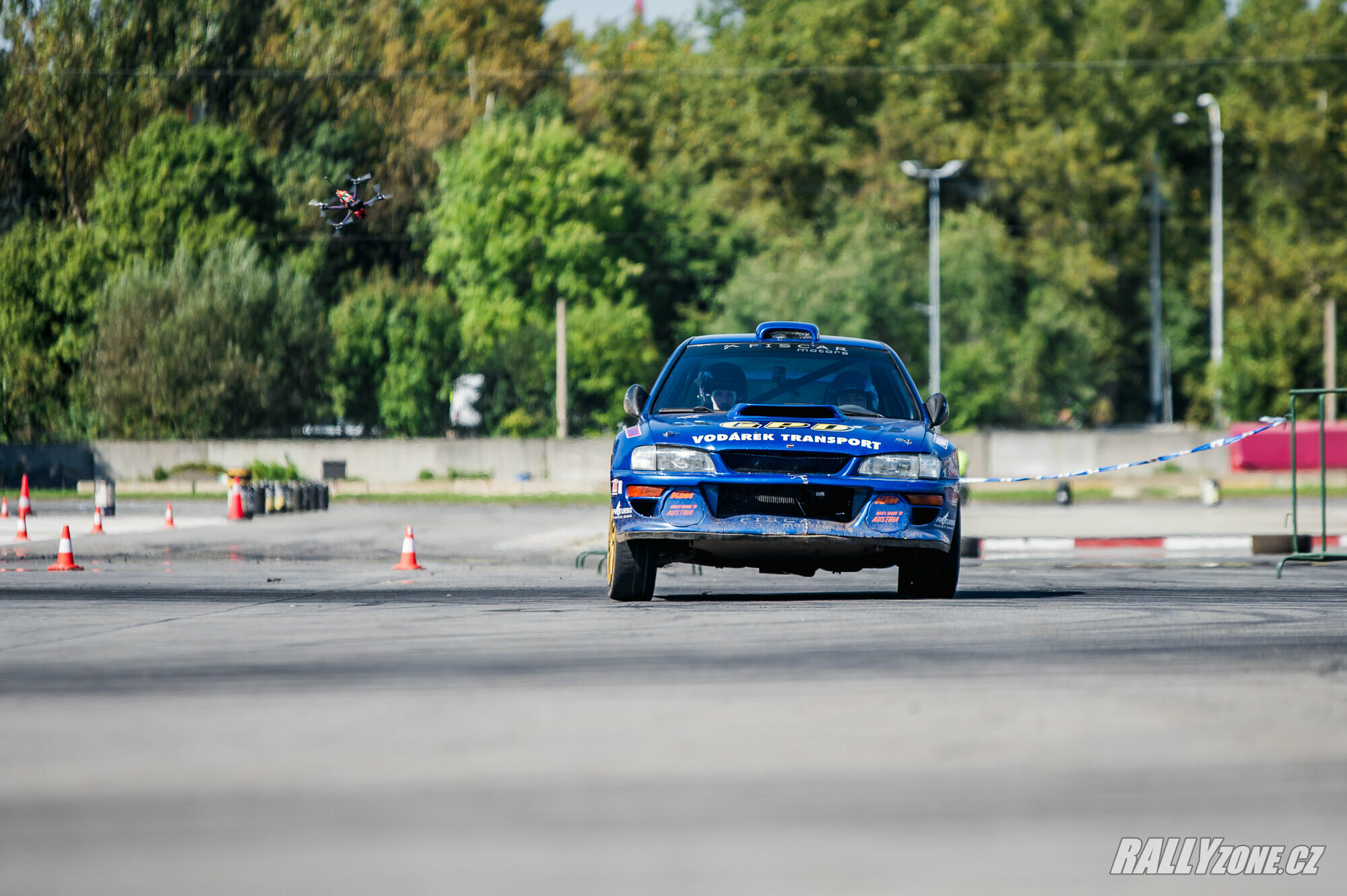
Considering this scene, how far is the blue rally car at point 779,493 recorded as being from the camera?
1148 centimetres

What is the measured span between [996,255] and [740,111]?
1473 cm

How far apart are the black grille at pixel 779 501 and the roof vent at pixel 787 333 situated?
6.88ft

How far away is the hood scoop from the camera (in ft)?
39.4

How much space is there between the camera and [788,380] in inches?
516

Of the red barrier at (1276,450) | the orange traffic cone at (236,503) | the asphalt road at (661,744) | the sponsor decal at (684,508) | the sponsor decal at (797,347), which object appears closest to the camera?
the asphalt road at (661,744)

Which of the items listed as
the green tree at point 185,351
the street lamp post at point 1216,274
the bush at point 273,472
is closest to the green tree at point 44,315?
the green tree at point 185,351

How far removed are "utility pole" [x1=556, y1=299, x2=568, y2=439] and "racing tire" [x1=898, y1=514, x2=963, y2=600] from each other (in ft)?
132

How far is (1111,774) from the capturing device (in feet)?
20.1

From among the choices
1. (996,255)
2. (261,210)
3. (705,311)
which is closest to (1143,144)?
(996,255)

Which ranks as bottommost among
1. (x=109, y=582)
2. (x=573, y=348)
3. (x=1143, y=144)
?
(x=109, y=582)

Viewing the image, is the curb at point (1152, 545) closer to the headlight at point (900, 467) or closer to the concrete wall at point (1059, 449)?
the headlight at point (900, 467)

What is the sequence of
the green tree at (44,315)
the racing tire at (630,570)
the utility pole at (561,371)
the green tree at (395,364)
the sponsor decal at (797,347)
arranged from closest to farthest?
the racing tire at (630,570)
the sponsor decal at (797,347)
the green tree at (44,315)
the utility pole at (561,371)
the green tree at (395,364)

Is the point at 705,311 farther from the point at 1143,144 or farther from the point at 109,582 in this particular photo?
the point at 109,582

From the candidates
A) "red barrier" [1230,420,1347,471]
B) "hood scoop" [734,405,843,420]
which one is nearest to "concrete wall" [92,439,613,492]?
"red barrier" [1230,420,1347,471]
